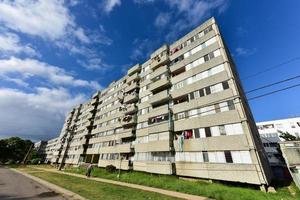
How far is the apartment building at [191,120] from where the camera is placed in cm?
1903

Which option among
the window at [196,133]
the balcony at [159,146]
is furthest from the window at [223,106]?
the balcony at [159,146]

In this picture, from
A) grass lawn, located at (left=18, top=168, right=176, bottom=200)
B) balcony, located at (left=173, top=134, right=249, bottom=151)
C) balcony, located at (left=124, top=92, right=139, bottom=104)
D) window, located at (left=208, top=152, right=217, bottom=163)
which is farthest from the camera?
balcony, located at (left=124, top=92, right=139, bottom=104)

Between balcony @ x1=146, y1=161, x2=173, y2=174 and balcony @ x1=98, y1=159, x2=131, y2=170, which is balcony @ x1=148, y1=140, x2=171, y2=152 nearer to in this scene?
balcony @ x1=146, y1=161, x2=173, y2=174

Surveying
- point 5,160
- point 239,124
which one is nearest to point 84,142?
point 239,124

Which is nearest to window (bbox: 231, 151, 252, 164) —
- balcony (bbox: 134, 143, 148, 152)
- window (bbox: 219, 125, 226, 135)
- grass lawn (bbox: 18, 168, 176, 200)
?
window (bbox: 219, 125, 226, 135)

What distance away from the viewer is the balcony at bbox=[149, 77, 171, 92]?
30.6 metres

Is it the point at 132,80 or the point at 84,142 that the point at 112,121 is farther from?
the point at 84,142

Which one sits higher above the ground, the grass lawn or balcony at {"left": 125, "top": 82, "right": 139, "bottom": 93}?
balcony at {"left": 125, "top": 82, "right": 139, "bottom": 93}

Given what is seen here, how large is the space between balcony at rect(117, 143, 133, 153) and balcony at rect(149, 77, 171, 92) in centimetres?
1261

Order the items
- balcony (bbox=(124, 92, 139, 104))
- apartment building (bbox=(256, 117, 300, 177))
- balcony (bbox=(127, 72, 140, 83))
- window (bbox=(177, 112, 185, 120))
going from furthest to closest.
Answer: apartment building (bbox=(256, 117, 300, 177))
balcony (bbox=(127, 72, 140, 83))
balcony (bbox=(124, 92, 139, 104))
window (bbox=(177, 112, 185, 120))

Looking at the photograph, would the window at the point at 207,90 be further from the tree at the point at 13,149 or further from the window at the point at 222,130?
the tree at the point at 13,149

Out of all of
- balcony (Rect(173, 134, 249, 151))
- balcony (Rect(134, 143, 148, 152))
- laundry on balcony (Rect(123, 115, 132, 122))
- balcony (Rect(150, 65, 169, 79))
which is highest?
balcony (Rect(150, 65, 169, 79))

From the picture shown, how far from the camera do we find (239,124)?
19.2 m

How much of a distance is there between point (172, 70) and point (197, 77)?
252 inches
